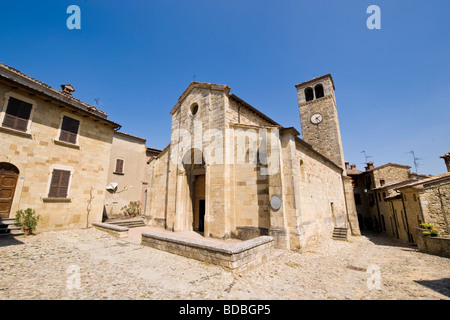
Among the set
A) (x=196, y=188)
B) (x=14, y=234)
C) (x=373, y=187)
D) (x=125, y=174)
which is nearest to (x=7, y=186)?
(x=14, y=234)

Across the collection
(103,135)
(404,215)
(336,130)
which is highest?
(336,130)

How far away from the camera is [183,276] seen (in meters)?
4.87

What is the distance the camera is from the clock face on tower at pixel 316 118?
22008mm

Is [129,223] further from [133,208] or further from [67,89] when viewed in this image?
[67,89]

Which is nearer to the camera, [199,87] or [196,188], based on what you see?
[199,87]

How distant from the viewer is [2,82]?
29.5 feet

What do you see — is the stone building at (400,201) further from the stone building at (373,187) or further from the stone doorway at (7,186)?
the stone doorway at (7,186)

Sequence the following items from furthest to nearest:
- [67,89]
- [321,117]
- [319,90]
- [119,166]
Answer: [319,90] → [321,117] → [119,166] → [67,89]

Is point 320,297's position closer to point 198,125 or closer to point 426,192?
point 198,125

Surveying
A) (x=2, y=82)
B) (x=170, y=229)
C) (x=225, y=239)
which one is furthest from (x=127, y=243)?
(x=2, y=82)

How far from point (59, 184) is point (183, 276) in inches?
403

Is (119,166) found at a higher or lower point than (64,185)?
higher

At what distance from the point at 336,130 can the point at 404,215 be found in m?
10.2
